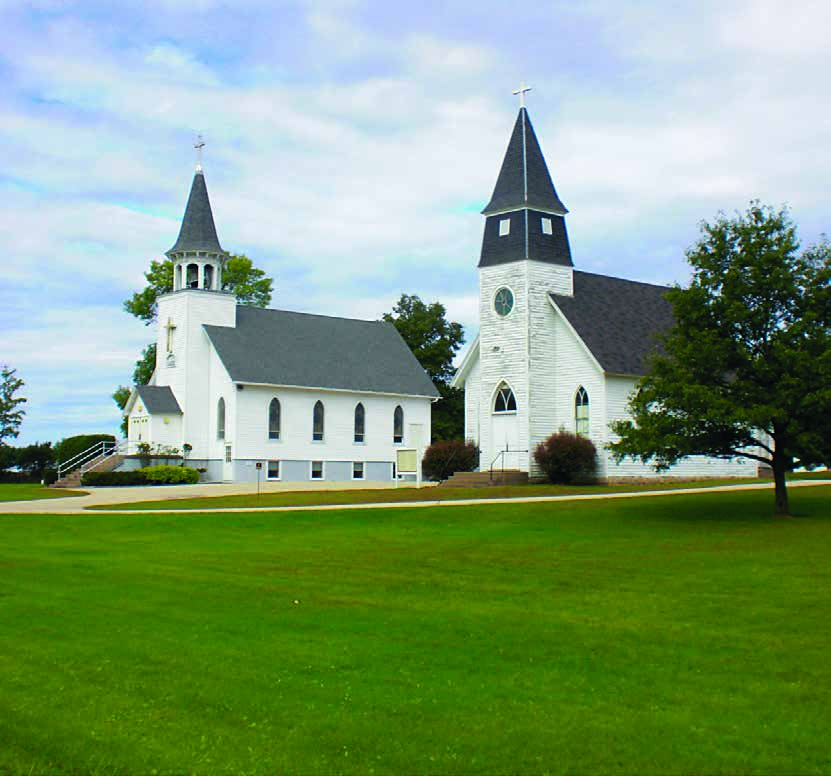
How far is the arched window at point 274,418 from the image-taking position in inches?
2152

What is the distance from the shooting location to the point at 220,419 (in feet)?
179

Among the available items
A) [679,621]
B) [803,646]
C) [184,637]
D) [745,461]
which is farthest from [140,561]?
[745,461]

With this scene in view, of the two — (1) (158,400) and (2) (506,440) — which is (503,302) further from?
(1) (158,400)

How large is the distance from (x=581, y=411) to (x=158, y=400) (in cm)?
2309

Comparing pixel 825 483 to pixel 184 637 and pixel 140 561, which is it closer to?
pixel 140 561

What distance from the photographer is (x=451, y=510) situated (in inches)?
1112

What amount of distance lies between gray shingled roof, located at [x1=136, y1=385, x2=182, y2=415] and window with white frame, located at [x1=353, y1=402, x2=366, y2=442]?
9.92 meters

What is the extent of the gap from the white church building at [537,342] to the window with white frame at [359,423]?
13.5 meters

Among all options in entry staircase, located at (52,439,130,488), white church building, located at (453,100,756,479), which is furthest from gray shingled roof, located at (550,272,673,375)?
entry staircase, located at (52,439,130,488)

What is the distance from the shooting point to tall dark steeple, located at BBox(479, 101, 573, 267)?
144 feet

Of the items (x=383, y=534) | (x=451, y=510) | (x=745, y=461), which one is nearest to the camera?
(x=383, y=534)

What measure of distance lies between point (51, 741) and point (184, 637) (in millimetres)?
3585

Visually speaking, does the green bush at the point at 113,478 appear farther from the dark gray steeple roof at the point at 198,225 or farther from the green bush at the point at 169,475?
the dark gray steeple roof at the point at 198,225

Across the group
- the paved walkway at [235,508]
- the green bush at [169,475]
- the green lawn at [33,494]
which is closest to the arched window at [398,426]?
the green bush at [169,475]
